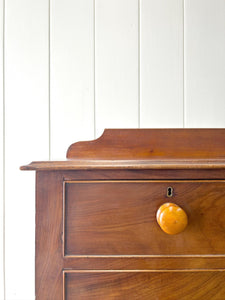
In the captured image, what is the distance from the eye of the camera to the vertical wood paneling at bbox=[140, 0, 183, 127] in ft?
2.86

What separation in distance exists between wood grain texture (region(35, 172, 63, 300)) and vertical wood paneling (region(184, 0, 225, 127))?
0.56m

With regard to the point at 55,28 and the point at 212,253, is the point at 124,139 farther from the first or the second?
the point at 55,28

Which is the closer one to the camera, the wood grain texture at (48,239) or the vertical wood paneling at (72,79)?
the wood grain texture at (48,239)

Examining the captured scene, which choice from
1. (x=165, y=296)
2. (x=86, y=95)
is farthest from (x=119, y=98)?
(x=165, y=296)

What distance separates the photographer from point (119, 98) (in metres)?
0.87

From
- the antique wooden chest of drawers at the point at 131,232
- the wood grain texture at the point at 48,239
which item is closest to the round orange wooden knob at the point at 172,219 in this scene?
the antique wooden chest of drawers at the point at 131,232

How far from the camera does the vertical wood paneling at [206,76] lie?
872 mm

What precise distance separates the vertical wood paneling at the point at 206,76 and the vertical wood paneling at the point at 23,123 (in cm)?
44

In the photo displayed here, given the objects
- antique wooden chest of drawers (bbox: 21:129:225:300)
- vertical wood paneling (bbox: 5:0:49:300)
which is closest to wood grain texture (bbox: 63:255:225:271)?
antique wooden chest of drawers (bbox: 21:129:225:300)

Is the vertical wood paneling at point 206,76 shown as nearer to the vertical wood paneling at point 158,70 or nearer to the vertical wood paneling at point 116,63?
the vertical wood paneling at point 158,70

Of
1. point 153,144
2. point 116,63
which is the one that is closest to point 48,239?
point 153,144

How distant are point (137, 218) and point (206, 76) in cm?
60

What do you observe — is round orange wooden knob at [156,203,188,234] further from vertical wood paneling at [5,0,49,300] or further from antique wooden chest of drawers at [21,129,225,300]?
vertical wood paneling at [5,0,49,300]

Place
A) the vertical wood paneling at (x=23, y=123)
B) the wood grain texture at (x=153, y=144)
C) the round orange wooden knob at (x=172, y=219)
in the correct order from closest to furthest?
the round orange wooden knob at (x=172, y=219)
the wood grain texture at (x=153, y=144)
the vertical wood paneling at (x=23, y=123)
